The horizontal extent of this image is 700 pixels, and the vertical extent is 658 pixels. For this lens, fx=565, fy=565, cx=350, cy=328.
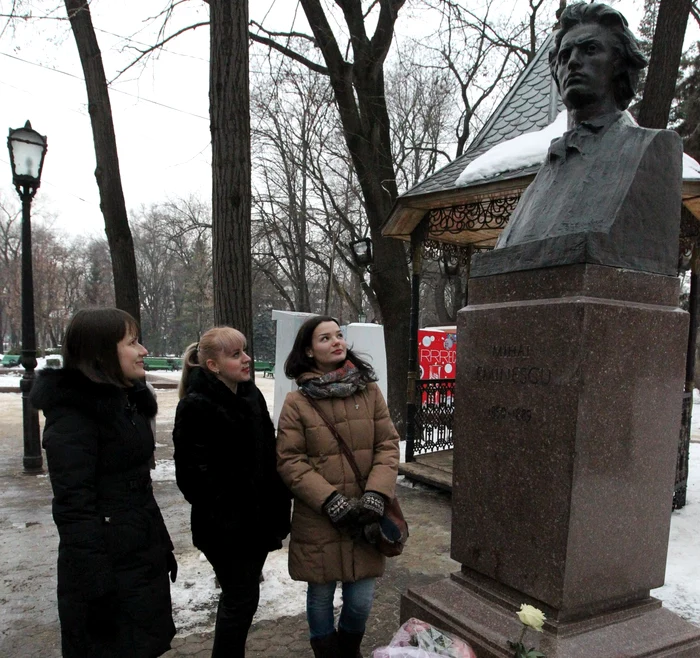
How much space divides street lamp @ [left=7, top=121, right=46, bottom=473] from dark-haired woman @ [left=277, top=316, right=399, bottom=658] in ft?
18.9

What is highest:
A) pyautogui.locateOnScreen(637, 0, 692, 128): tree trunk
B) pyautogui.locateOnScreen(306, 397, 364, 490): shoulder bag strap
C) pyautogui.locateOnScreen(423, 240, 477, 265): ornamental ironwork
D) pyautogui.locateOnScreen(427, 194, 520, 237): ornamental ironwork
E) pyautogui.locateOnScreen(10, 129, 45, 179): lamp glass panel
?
pyautogui.locateOnScreen(637, 0, 692, 128): tree trunk

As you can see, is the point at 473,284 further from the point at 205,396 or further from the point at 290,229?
the point at 290,229

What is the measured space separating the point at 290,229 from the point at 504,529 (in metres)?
20.3

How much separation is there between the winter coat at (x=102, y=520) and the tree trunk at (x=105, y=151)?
5.81m

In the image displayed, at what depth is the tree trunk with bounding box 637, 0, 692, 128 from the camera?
6258 millimetres

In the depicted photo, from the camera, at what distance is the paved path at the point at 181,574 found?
10.1ft

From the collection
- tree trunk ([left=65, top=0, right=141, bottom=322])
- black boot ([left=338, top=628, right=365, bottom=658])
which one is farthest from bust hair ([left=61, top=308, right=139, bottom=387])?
tree trunk ([left=65, top=0, right=141, bottom=322])

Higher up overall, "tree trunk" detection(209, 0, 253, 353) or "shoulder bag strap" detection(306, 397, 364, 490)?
"tree trunk" detection(209, 0, 253, 353)

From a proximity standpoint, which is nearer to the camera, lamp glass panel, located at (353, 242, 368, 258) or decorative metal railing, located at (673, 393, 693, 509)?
decorative metal railing, located at (673, 393, 693, 509)

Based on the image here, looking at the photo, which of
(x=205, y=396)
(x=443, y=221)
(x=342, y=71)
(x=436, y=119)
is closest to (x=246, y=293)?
(x=205, y=396)

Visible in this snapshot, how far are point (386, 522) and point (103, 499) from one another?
117cm

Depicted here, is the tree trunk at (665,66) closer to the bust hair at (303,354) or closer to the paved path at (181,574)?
the paved path at (181,574)

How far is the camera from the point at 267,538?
2498mm

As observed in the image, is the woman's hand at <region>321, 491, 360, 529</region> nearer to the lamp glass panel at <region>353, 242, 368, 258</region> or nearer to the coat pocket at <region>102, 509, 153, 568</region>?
the coat pocket at <region>102, 509, 153, 568</region>
